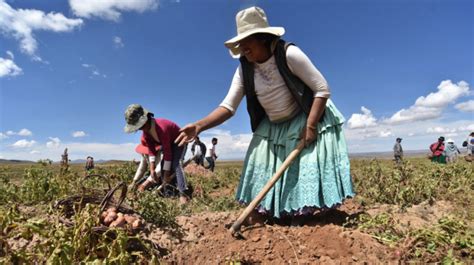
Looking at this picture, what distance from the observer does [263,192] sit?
271 cm

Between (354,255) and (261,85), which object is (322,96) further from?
(354,255)

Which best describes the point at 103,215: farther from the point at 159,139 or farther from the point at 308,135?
the point at 159,139

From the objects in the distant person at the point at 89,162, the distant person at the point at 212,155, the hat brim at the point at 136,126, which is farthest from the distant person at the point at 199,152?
the hat brim at the point at 136,126

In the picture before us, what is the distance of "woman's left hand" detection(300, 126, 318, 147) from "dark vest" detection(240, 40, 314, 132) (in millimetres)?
146

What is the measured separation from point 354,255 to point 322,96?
3.66ft

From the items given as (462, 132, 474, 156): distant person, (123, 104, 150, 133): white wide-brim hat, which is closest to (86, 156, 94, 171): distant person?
(123, 104, 150, 133): white wide-brim hat

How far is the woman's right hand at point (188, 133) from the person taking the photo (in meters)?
2.84

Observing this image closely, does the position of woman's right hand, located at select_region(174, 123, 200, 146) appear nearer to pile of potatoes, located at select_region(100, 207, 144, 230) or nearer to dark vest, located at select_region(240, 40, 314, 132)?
dark vest, located at select_region(240, 40, 314, 132)

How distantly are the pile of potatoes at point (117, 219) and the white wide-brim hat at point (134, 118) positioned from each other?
2189 millimetres

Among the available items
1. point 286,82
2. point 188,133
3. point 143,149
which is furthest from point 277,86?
point 143,149

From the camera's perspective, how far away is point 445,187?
5.20m

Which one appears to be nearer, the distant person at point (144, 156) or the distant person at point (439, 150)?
the distant person at point (144, 156)

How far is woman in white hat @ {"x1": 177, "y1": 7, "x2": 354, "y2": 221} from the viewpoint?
2793 mm

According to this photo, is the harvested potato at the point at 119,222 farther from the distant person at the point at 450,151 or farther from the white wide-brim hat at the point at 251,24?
the distant person at the point at 450,151
